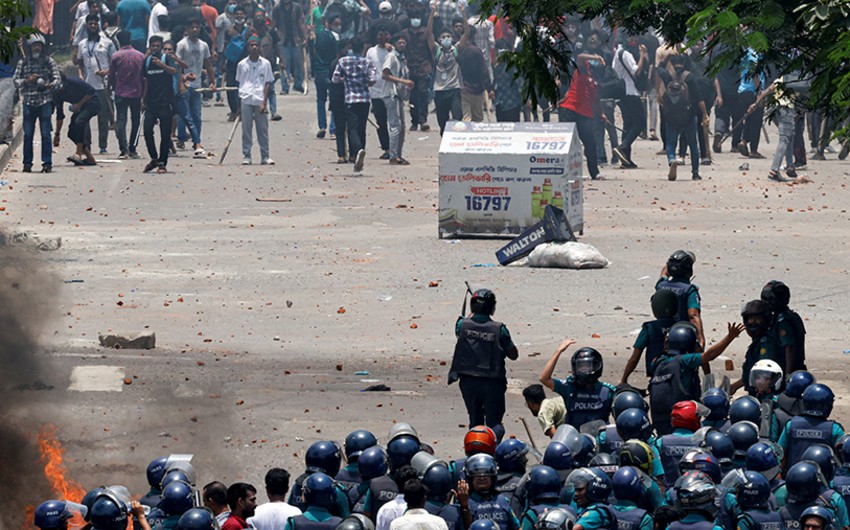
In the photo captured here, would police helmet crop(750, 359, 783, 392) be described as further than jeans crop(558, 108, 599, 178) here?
No

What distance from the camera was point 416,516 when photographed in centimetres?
764

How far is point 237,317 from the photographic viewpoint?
16.2 meters

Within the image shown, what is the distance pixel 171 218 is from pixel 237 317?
6291mm

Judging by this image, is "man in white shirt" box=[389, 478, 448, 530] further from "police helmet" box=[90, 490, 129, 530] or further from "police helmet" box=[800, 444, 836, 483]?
"police helmet" box=[800, 444, 836, 483]

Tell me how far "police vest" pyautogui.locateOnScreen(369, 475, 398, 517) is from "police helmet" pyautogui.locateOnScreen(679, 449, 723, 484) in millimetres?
1625

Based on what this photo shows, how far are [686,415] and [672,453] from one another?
29cm

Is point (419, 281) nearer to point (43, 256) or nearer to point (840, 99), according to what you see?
point (43, 256)

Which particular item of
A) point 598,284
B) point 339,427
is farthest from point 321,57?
point 339,427

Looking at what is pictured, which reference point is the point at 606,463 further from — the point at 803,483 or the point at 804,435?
the point at 804,435

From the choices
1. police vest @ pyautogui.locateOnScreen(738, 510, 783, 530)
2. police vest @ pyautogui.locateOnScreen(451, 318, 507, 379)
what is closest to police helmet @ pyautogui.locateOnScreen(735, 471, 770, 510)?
police vest @ pyautogui.locateOnScreen(738, 510, 783, 530)

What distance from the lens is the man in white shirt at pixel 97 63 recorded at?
28.5 m

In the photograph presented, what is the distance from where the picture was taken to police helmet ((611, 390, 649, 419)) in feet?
32.2

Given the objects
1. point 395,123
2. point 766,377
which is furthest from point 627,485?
point 395,123

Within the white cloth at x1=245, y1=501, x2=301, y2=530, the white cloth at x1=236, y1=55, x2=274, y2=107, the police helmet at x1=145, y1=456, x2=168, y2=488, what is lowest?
the white cloth at x1=245, y1=501, x2=301, y2=530
